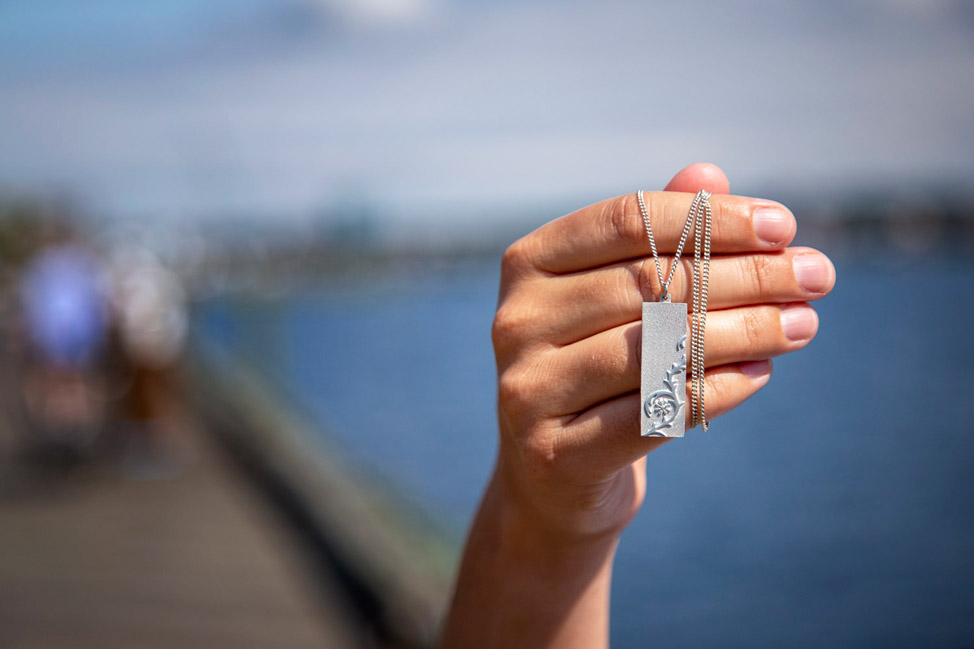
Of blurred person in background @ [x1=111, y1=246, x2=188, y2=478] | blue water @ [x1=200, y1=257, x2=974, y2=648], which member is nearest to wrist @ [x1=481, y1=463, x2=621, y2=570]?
blurred person in background @ [x1=111, y1=246, x2=188, y2=478]

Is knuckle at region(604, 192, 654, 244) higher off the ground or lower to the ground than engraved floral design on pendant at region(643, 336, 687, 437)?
higher

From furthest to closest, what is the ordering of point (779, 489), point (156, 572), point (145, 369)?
1. point (779, 489)
2. point (145, 369)
3. point (156, 572)

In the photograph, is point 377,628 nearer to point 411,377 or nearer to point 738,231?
point 738,231

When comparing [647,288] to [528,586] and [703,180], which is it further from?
[528,586]

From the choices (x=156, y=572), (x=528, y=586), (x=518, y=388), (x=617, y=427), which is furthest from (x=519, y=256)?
(x=156, y=572)

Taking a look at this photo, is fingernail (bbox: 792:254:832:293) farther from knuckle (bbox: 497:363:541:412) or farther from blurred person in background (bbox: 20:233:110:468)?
blurred person in background (bbox: 20:233:110:468)

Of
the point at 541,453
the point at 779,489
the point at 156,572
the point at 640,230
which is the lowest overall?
the point at 779,489

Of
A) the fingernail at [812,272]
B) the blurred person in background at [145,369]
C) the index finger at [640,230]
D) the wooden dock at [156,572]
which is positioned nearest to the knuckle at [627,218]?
the index finger at [640,230]
